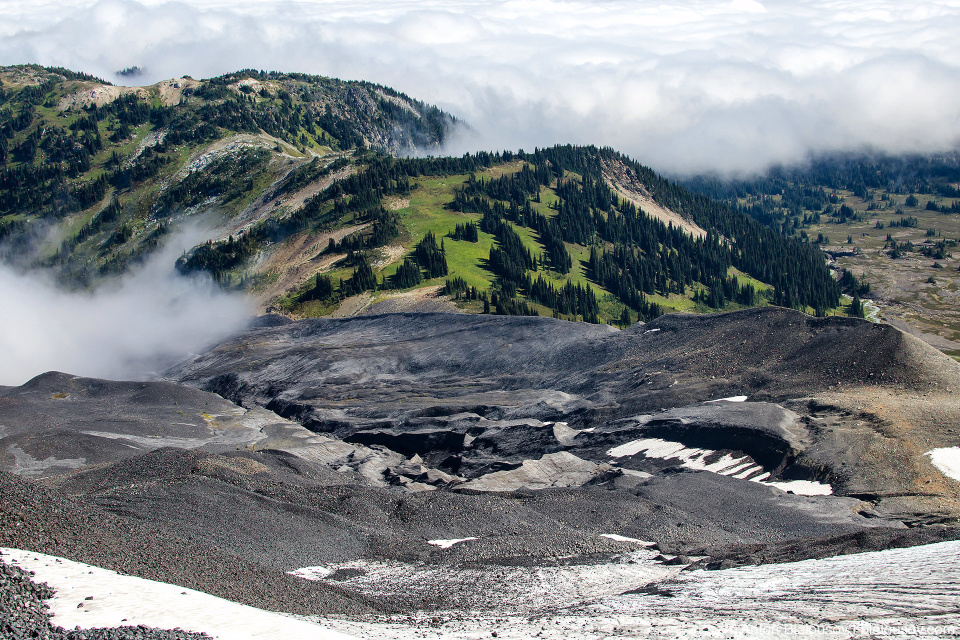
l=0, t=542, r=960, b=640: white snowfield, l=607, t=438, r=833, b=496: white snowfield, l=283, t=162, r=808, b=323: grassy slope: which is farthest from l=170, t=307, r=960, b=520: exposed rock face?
l=283, t=162, r=808, b=323: grassy slope

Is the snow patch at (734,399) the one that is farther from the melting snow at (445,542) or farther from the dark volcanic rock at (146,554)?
the dark volcanic rock at (146,554)

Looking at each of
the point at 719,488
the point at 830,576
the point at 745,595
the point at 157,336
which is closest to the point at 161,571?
the point at 745,595

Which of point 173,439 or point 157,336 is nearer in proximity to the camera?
point 173,439

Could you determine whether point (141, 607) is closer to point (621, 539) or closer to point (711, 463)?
point (621, 539)

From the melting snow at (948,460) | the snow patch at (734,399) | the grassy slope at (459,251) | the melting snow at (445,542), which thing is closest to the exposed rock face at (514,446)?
the snow patch at (734,399)

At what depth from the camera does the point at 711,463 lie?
57.5 meters

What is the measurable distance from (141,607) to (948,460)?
166ft

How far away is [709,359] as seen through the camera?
249 feet

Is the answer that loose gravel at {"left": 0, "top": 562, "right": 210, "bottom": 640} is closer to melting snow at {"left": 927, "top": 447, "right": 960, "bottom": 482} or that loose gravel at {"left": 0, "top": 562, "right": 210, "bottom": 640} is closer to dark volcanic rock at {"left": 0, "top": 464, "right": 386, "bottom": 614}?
dark volcanic rock at {"left": 0, "top": 464, "right": 386, "bottom": 614}

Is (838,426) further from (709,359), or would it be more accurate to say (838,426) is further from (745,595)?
(745,595)

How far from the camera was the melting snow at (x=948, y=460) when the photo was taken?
160ft

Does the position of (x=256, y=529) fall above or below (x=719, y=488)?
above

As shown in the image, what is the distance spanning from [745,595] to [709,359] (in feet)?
168

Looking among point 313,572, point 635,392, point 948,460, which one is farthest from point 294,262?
point 948,460
